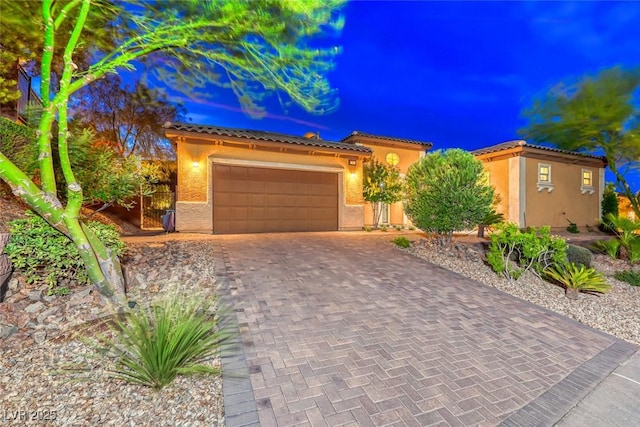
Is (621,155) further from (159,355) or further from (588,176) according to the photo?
(159,355)

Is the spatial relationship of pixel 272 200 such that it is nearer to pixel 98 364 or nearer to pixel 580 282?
pixel 98 364

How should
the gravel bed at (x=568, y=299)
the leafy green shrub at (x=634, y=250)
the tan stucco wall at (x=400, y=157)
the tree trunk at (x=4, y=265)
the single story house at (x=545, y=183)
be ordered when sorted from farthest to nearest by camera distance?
the tan stucco wall at (x=400, y=157) → the single story house at (x=545, y=183) → the leafy green shrub at (x=634, y=250) → the gravel bed at (x=568, y=299) → the tree trunk at (x=4, y=265)

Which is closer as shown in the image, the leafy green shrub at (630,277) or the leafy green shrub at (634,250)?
the leafy green shrub at (630,277)

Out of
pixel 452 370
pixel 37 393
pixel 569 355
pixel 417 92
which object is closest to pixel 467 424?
pixel 452 370

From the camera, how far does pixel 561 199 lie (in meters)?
15.6

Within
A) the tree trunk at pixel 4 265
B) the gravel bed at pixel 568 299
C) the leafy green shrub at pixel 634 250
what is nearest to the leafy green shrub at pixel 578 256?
the gravel bed at pixel 568 299

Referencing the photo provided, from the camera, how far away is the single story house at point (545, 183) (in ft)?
46.3

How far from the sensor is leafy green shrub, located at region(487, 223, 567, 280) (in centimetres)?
596

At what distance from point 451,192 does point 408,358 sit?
5.63 meters

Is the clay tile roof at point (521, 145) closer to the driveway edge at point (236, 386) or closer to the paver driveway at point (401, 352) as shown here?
the paver driveway at point (401, 352)

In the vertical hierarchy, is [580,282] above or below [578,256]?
below

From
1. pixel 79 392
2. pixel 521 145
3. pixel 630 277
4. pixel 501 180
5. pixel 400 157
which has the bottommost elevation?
pixel 630 277

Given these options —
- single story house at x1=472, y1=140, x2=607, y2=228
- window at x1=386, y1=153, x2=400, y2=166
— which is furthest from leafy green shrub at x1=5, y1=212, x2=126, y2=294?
single story house at x1=472, y1=140, x2=607, y2=228

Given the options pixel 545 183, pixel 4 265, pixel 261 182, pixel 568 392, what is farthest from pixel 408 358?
pixel 545 183
